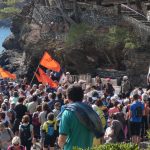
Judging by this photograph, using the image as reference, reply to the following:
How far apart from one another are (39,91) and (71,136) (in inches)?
507

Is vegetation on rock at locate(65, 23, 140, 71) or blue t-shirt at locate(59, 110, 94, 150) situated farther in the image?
vegetation on rock at locate(65, 23, 140, 71)

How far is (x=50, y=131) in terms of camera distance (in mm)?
14516

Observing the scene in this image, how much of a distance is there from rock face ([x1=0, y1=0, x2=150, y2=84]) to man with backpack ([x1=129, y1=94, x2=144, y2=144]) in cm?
1274

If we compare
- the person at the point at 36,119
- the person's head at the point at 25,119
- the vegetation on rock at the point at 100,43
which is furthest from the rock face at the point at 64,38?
the person's head at the point at 25,119

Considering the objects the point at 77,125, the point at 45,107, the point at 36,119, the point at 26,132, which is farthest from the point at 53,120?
the point at 77,125

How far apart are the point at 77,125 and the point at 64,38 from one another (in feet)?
83.9

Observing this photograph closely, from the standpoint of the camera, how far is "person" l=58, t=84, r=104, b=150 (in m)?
6.65

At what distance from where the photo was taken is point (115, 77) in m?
29.8

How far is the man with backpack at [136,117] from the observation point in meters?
14.9

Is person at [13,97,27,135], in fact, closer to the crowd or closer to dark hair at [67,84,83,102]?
the crowd

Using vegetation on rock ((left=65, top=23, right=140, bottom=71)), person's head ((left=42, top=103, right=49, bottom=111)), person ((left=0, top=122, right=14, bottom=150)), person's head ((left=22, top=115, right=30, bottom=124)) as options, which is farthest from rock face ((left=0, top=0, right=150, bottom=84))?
person ((left=0, top=122, right=14, bottom=150))

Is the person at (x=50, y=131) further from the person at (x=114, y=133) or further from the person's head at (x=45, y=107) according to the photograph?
the person at (x=114, y=133)

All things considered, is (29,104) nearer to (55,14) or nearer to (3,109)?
(3,109)

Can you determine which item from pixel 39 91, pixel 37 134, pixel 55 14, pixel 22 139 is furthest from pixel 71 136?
pixel 55 14
